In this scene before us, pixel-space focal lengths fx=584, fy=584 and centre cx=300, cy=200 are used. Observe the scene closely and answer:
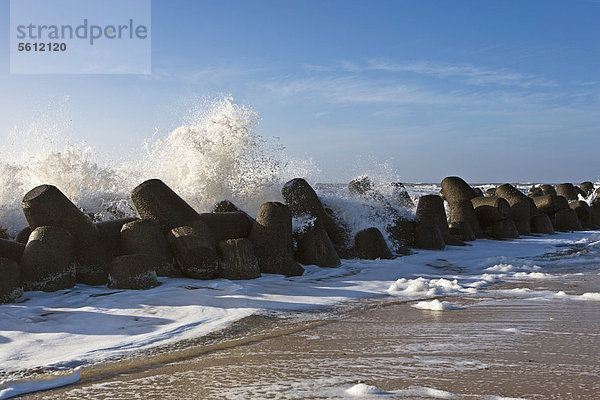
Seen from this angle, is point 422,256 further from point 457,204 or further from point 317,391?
point 317,391

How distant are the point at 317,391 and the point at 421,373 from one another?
621 millimetres

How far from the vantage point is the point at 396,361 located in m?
3.38

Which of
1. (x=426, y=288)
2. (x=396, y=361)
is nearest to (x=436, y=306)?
(x=426, y=288)

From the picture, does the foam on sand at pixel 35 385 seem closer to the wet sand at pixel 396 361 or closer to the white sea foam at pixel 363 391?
the wet sand at pixel 396 361

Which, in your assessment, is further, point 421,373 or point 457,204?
point 457,204

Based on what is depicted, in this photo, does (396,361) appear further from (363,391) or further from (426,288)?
(426,288)

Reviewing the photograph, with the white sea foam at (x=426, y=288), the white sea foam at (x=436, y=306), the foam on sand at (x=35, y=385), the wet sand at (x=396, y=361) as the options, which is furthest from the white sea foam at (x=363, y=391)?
the white sea foam at (x=426, y=288)

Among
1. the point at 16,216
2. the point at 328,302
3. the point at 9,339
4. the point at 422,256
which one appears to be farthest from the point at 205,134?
the point at 9,339

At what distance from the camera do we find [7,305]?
482cm

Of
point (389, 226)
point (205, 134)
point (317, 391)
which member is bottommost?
point (317, 391)

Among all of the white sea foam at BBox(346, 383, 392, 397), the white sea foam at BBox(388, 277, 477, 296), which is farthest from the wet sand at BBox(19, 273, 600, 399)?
the white sea foam at BBox(388, 277, 477, 296)

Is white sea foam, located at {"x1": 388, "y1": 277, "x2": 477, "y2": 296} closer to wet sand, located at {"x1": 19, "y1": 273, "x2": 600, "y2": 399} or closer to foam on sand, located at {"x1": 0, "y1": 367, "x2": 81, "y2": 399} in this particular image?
wet sand, located at {"x1": 19, "y1": 273, "x2": 600, "y2": 399}

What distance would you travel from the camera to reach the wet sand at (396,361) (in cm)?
289

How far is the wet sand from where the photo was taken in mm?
2889
